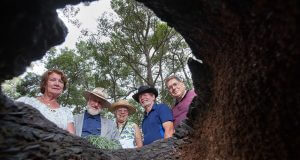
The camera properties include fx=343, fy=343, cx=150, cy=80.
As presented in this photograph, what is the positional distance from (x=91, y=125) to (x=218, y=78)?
7.43ft

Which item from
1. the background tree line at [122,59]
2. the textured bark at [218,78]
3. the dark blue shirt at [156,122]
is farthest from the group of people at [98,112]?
the background tree line at [122,59]

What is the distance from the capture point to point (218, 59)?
7.83 feet

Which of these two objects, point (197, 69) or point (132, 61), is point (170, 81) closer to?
point (197, 69)

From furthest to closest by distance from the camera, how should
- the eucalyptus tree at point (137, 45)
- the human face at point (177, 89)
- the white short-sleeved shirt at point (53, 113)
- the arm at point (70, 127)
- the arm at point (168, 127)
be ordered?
the eucalyptus tree at point (137, 45) < the human face at point (177, 89) < the arm at point (168, 127) < the arm at point (70, 127) < the white short-sleeved shirt at point (53, 113)

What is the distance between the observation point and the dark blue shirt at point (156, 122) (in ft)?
13.9

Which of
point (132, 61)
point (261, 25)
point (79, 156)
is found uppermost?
point (132, 61)

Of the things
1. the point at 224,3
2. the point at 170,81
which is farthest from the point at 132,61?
the point at 224,3

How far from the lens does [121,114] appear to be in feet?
17.1

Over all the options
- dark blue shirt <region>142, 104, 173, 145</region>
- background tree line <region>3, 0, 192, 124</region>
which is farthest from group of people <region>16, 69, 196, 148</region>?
background tree line <region>3, 0, 192, 124</region>

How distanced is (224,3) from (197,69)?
43.1 inches

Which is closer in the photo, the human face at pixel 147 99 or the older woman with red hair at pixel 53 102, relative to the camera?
the older woman with red hair at pixel 53 102

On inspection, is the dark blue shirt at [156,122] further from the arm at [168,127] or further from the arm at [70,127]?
the arm at [70,127]

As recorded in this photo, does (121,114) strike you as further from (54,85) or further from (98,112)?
(54,85)

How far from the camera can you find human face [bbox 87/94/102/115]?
457 cm
